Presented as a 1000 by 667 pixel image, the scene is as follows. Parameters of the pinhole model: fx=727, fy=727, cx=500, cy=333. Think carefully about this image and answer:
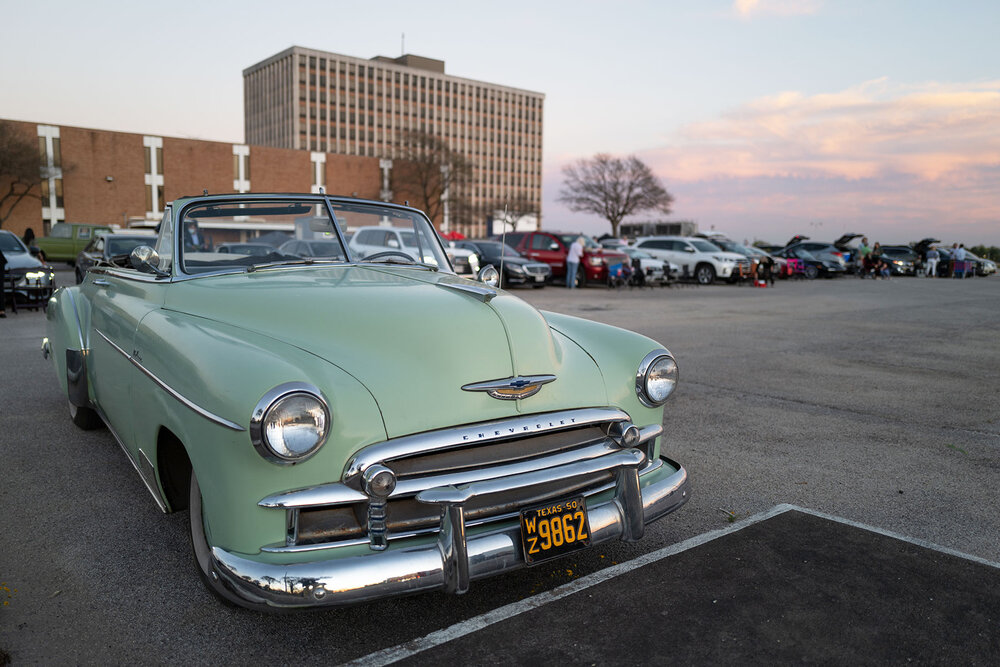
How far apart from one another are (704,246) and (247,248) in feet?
83.6

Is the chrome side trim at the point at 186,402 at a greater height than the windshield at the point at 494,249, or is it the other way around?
the windshield at the point at 494,249

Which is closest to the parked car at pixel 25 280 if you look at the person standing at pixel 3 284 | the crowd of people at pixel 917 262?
the person standing at pixel 3 284

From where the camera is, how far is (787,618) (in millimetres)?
2717

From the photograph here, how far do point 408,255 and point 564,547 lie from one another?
2.28 m

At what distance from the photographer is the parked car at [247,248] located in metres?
4.03

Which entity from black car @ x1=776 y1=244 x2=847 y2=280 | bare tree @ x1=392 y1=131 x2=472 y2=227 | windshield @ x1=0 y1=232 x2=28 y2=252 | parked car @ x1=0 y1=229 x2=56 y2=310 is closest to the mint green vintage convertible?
parked car @ x1=0 y1=229 x2=56 y2=310

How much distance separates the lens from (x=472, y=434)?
8.18 feet

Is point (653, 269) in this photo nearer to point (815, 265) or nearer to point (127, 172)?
point (815, 265)

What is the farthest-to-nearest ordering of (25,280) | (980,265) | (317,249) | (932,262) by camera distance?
(980,265) < (932,262) < (25,280) < (317,249)

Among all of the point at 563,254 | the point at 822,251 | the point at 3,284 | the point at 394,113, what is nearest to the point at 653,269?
the point at 563,254

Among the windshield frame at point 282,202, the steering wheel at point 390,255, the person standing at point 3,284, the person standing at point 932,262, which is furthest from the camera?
the person standing at point 932,262

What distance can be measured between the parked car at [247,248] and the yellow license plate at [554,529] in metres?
2.31

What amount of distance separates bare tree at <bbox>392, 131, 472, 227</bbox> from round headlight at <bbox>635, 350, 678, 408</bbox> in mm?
70670

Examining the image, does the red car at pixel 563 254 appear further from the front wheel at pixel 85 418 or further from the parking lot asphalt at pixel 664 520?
the front wheel at pixel 85 418
